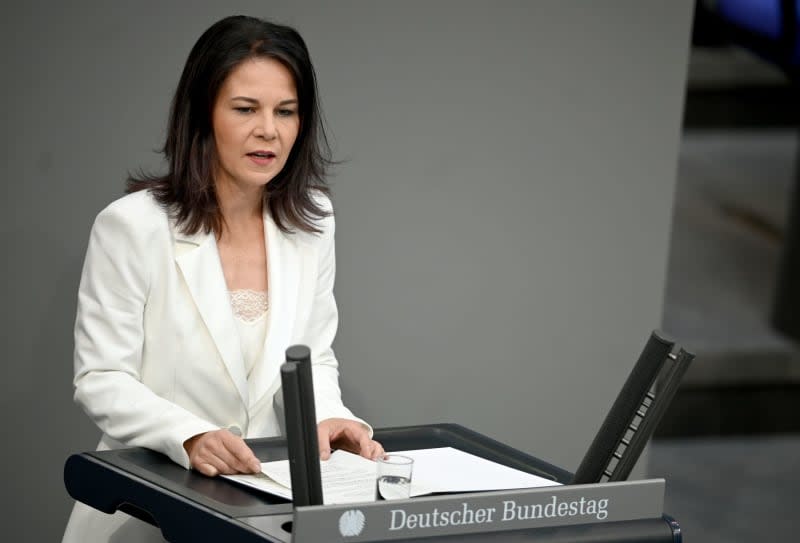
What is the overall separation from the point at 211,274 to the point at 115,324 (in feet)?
0.63

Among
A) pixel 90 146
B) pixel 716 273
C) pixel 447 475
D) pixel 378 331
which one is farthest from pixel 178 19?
pixel 716 273

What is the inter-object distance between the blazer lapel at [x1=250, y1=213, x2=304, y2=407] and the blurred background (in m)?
2.62

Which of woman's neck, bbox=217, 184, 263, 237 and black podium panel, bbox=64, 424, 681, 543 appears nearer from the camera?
black podium panel, bbox=64, 424, 681, 543

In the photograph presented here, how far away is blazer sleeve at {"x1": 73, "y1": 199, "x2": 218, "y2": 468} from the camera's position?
7.61ft

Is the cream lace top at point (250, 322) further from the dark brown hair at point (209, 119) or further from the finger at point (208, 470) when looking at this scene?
the finger at point (208, 470)

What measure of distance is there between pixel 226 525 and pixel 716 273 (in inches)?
225

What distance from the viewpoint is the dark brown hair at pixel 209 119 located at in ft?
7.87

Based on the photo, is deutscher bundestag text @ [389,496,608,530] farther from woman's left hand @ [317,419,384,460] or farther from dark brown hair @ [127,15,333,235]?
dark brown hair @ [127,15,333,235]

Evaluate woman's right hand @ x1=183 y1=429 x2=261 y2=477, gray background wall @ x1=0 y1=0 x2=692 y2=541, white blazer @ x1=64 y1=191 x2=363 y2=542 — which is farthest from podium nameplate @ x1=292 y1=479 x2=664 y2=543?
gray background wall @ x1=0 y1=0 x2=692 y2=541

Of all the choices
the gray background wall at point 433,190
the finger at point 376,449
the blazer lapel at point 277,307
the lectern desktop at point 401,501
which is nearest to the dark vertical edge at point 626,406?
the lectern desktop at point 401,501

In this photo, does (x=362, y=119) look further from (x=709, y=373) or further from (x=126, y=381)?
(x=709, y=373)

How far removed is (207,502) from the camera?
76.5 inches

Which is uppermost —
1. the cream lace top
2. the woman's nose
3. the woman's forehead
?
the woman's forehead

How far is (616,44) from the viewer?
11.1 ft
